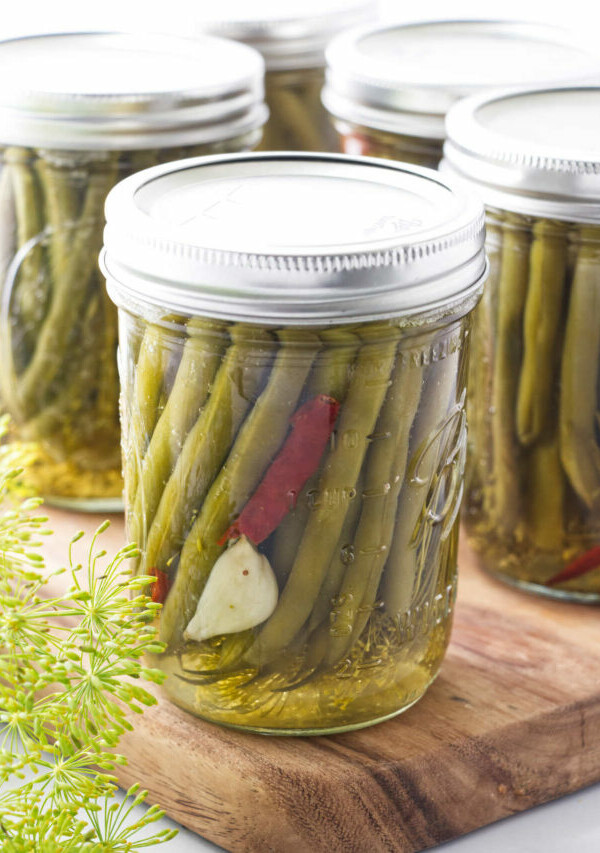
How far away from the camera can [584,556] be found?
3.25 ft

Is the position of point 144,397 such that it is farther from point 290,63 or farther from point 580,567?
point 290,63

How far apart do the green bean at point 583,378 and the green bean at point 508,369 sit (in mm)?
35

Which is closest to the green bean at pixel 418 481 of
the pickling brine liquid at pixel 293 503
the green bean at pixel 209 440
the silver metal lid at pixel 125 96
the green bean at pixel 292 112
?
the pickling brine liquid at pixel 293 503

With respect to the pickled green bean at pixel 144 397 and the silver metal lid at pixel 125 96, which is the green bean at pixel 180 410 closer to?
the pickled green bean at pixel 144 397

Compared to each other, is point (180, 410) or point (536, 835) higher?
point (180, 410)

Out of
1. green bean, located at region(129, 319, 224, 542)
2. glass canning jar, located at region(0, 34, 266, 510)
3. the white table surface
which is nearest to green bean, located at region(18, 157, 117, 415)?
glass canning jar, located at region(0, 34, 266, 510)

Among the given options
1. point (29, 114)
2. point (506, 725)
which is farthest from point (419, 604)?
point (29, 114)

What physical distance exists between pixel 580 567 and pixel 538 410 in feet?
0.40

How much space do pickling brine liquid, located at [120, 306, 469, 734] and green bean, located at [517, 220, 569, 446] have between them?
11 centimetres

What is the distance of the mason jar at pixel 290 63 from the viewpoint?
4.21ft

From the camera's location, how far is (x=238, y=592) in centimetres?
79

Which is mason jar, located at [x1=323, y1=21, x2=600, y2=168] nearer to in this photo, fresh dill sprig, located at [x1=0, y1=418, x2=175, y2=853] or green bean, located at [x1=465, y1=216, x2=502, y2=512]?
green bean, located at [x1=465, y1=216, x2=502, y2=512]

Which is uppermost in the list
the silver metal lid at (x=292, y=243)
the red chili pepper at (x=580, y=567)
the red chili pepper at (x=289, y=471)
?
the silver metal lid at (x=292, y=243)

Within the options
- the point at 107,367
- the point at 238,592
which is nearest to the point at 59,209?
the point at 107,367
